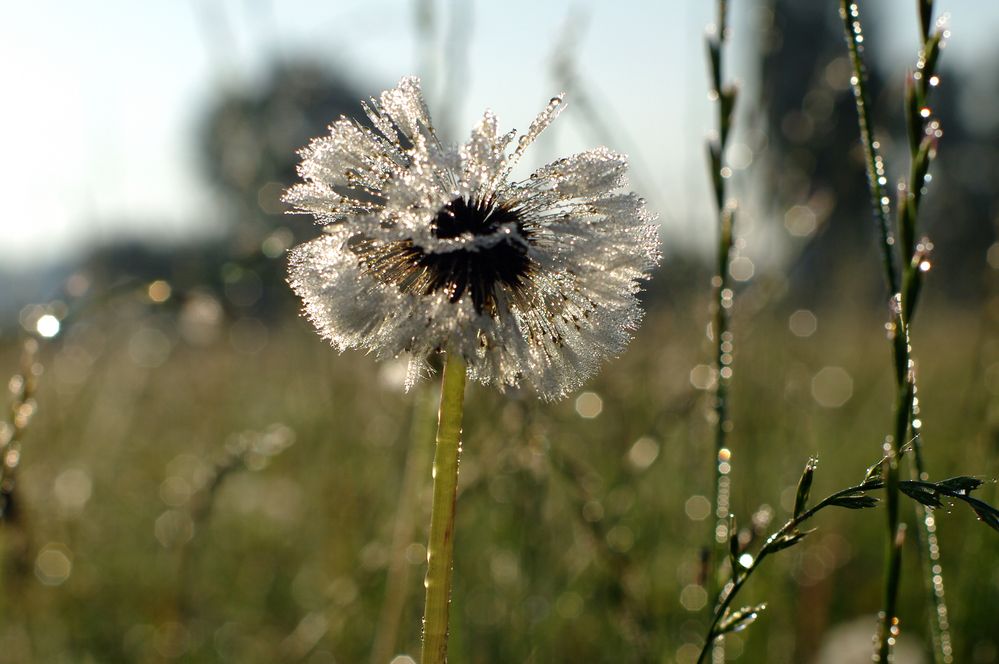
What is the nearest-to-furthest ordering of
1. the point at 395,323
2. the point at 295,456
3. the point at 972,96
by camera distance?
1. the point at 395,323
2. the point at 295,456
3. the point at 972,96

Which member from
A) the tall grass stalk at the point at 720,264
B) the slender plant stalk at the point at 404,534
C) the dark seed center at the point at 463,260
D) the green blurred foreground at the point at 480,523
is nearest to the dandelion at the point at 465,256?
the dark seed center at the point at 463,260

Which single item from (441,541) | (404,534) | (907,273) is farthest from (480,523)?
(907,273)

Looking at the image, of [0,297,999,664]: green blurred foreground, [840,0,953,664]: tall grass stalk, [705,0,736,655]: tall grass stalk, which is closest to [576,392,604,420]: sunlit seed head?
[0,297,999,664]: green blurred foreground

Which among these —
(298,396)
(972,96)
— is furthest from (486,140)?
(972,96)

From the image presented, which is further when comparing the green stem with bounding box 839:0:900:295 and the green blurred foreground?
the green blurred foreground

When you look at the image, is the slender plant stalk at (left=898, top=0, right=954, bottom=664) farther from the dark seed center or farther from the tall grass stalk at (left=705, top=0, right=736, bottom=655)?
the dark seed center

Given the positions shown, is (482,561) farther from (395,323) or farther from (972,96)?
(972,96)

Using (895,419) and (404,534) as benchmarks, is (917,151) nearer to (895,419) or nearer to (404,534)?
(895,419)

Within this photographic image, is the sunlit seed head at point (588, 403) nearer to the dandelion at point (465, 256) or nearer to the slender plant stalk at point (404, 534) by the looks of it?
the slender plant stalk at point (404, 534)
